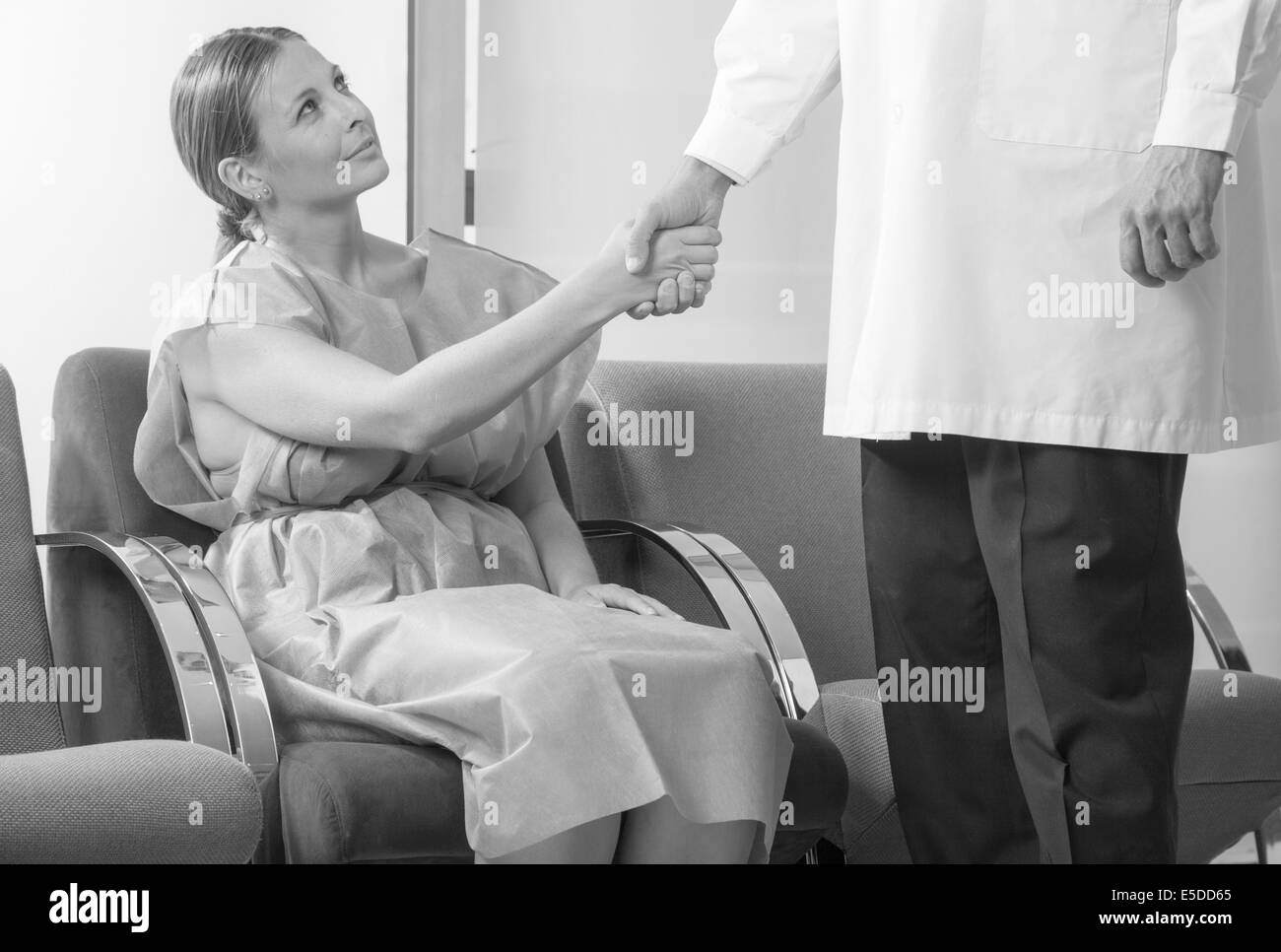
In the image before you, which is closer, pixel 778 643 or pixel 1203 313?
pixel 1203 313

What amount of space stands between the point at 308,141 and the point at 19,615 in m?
0.63

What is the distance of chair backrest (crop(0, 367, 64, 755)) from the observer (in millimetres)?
1631

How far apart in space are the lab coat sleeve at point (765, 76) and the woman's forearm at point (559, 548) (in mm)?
486

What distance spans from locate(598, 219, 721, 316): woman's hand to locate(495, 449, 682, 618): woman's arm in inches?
13.1

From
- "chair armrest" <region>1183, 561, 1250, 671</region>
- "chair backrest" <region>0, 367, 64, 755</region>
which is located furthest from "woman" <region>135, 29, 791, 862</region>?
"chair armrest" <region>1183, 561, 1250, 671</region>

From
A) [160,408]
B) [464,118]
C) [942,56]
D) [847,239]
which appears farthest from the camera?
[464,118]

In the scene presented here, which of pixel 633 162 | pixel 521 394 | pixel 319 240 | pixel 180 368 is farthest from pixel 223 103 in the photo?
pixel 633 162

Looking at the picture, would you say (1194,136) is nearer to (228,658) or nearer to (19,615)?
(228,658)

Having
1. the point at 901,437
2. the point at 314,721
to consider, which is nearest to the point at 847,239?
the point at 901,437

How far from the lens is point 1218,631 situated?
6.56 feet

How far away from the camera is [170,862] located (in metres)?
1.25

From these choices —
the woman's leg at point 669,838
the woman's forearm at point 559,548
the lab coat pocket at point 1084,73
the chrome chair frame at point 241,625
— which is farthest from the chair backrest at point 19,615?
the lab coat pocket at point 1084,73

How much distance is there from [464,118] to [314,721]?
1798mm

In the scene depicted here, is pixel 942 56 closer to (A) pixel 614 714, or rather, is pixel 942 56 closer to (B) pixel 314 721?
(A) pixel 614 714
